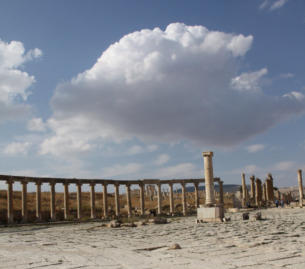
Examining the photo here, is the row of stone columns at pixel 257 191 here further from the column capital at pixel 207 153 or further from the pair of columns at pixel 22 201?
the pair of columns at pixel 22 201

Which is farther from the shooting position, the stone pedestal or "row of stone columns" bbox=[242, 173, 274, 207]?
"row of stone columns" bbox=[242, 173, 274, 207]

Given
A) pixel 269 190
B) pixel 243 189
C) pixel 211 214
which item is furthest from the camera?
pixel 269 190

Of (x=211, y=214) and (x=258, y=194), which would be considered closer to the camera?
(x=211, y=214)

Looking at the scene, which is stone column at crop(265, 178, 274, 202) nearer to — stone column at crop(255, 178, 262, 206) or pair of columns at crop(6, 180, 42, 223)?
stone column at crop(255, 178, 262, 206)

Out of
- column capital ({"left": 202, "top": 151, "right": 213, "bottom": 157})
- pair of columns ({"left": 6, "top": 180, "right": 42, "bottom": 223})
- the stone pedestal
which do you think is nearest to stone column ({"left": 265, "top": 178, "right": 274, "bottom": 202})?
column capital ({"left": 202, "top": 151, "right": 213, "bottom": 157})

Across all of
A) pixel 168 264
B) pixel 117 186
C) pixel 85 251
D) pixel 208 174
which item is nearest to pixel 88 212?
pixel 117 186

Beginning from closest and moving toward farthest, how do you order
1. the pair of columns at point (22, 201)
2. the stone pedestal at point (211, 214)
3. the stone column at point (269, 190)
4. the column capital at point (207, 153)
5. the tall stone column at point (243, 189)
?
the stone pedestal at point (211, 214) → the column capital at point (207, 153) → the pair of columns at point (22, 201) → the tall stone column at point (243, 189) → the stone column at point (269, 190)

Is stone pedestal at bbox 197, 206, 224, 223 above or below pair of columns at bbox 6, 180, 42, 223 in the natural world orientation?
below

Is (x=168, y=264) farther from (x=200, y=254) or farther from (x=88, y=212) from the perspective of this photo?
(x=88, y=212)

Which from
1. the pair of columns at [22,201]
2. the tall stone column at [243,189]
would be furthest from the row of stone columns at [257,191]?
the pair of columns at [22,201]

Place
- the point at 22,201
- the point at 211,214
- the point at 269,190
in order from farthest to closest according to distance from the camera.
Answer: the point at 269,190 → the point at 22,201 → the point at 211,214

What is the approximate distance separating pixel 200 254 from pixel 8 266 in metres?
4.99

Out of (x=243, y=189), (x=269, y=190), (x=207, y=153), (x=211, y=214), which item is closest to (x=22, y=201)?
(x=207, y=153)

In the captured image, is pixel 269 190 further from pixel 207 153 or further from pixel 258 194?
pixel 207 153
